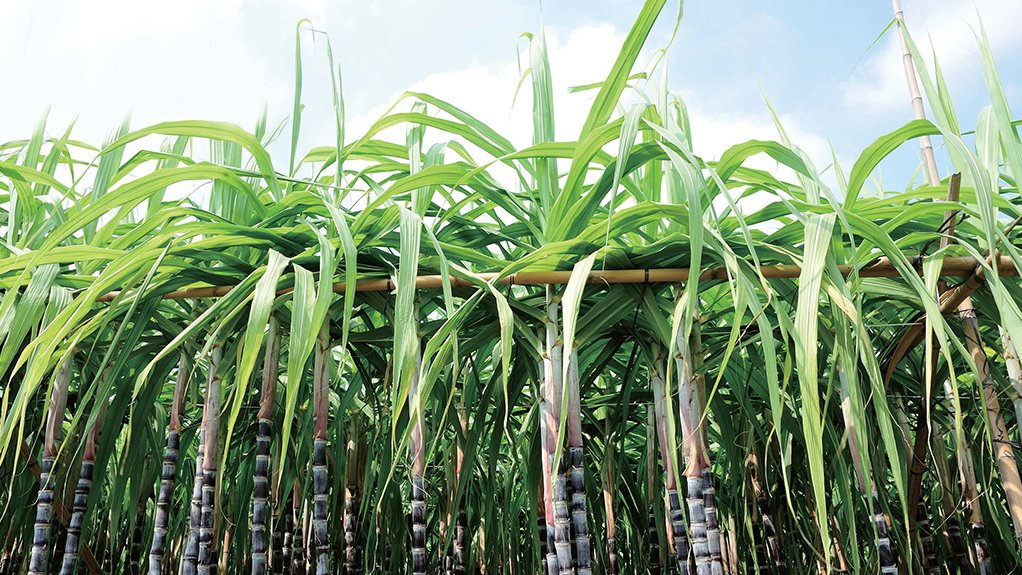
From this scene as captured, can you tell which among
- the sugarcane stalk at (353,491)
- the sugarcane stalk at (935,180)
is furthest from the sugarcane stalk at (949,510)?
the sugarcane stalk at (353,491)

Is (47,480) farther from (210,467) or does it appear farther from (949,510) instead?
(949,510)

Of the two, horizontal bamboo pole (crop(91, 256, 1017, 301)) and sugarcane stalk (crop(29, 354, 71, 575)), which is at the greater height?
horizontal bamboo pole (crop(91, 256, 1017, 301))

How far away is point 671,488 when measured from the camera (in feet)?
3.18

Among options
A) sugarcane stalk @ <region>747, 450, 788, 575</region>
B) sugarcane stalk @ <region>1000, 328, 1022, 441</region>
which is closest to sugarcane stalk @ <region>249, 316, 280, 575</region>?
sugarcane stalk @ <region>747, 450, 788, 575</region>

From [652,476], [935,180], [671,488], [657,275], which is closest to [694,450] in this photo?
[671,488]

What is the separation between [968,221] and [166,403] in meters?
1.99

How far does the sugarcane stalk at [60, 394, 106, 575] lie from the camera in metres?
1.01

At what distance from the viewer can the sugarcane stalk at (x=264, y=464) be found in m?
0.91

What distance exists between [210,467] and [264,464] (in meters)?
0.06

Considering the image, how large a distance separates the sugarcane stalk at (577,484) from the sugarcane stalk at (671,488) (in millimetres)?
103

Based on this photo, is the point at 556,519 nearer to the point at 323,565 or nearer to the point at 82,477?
the point at 323,565

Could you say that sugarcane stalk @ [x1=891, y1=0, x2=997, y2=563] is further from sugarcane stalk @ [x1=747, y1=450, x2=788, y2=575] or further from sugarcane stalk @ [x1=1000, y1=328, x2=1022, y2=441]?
sugarcane stalk @ [x1=747, y1=450, x2=788, y2=575]

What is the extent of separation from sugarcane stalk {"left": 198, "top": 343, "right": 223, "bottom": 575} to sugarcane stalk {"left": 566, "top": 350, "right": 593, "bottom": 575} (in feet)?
1.35

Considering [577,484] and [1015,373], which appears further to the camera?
[1015,373]
